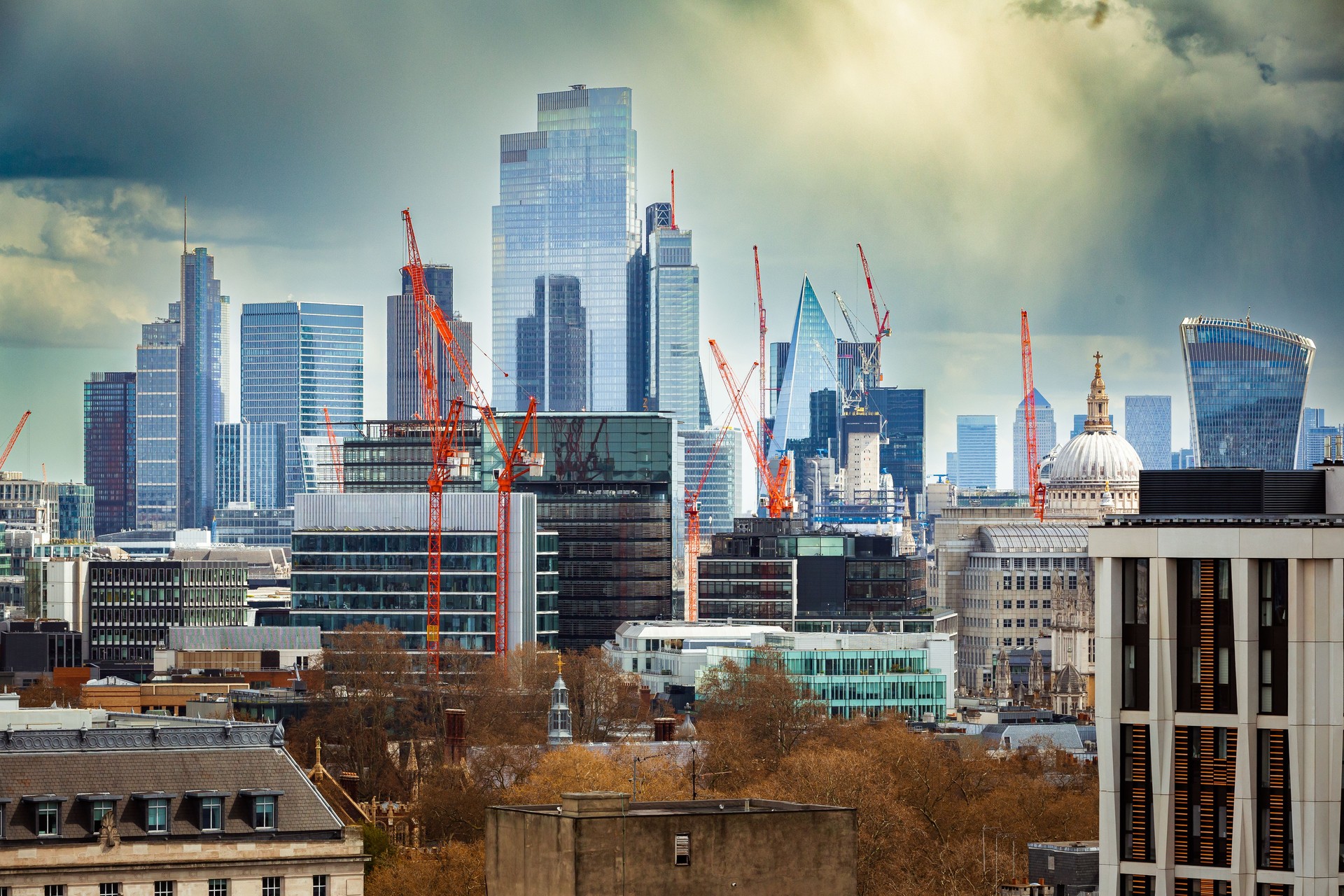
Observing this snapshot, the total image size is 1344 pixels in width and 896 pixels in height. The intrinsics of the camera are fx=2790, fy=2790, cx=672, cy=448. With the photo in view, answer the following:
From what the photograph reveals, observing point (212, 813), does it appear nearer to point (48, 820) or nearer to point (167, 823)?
point (167, 823)

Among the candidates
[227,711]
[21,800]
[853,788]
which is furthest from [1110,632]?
[227,711]

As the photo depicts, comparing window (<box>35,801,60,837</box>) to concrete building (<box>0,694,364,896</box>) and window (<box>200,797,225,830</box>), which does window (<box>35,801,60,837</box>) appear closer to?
concrete building (<box>0,694,364,896</box>)

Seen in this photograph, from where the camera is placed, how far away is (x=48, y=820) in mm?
99812

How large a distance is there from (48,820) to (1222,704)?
41.6 meters

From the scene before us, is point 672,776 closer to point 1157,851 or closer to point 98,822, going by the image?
point 98,822

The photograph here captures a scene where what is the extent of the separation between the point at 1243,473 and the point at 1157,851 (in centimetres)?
1336

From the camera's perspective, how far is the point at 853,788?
140 meters

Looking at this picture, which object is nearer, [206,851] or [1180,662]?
[1180,662]

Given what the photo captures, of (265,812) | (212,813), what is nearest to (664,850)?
(265,812)

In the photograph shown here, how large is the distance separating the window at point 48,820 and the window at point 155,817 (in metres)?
3.20

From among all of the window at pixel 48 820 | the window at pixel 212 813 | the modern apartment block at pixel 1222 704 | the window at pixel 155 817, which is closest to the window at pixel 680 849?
the modern apartment block at pixel 1222 704

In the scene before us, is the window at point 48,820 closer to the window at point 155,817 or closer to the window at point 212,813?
the window at point 155,817

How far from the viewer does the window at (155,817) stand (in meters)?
101

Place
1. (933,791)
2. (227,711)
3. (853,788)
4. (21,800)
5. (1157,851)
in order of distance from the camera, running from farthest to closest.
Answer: (227,711)
(933,791)
(853,788)
(21,800)
(1157,851)
